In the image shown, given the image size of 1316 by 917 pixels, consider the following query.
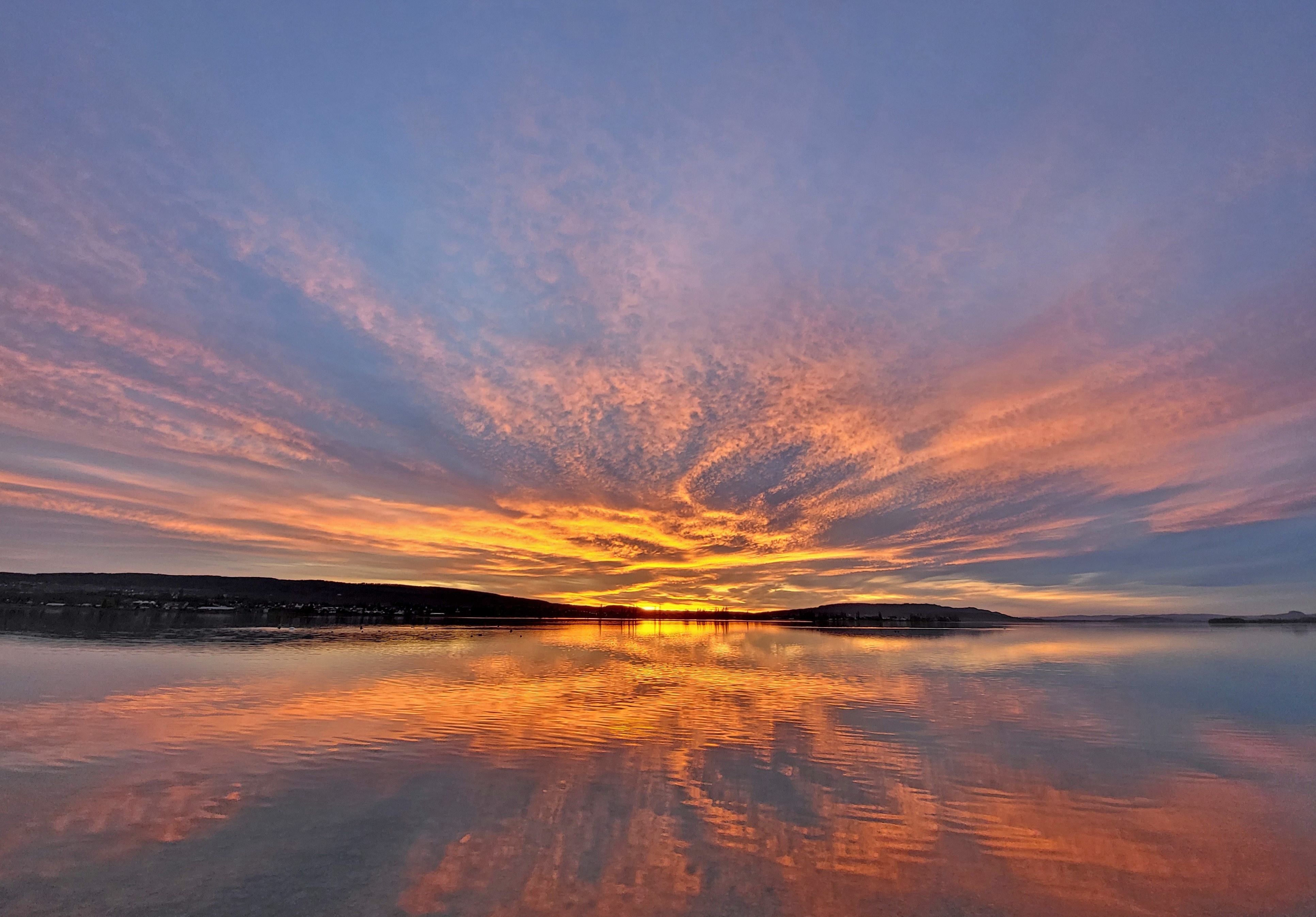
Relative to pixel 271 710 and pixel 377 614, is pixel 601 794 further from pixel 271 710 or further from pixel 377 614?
pixel 377 614

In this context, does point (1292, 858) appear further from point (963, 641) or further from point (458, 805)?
point (963, 641)

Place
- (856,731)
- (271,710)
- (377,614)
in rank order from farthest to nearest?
(377,614)
(271,710)
(856,731)

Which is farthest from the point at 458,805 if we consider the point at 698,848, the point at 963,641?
the point at 963,641

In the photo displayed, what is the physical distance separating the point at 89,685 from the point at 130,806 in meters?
21.2

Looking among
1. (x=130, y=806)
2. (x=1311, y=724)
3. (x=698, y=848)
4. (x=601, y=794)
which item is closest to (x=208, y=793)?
(x=130, y=806)

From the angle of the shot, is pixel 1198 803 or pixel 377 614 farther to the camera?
pixel 377 614

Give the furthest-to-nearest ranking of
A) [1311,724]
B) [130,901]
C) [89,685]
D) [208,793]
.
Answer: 1. [89,685]
2. [1311,724]
3. [208,793]
4. [130,901]

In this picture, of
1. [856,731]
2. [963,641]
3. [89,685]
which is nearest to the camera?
[856,731]

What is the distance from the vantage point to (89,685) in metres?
28.1

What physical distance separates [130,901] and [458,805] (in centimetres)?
581

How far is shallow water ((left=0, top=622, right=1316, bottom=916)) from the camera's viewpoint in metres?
9.97

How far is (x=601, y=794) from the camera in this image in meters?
14.7

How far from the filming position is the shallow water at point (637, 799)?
9.97 m

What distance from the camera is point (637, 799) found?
14.5m
